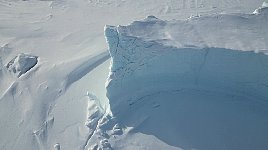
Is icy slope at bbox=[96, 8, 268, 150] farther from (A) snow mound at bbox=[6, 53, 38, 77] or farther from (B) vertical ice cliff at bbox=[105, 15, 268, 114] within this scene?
(A) snow mound at bbox=[6, 53, 38, 77]

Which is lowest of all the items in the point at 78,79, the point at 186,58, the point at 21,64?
the point at 78,79

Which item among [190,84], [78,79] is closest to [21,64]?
[78,79]

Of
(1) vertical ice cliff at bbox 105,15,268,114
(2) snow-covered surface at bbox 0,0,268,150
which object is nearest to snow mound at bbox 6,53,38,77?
(2) snow-covered surface at bbox 0,0,268,150

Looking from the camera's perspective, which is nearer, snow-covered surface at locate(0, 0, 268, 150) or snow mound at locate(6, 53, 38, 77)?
snow-covered surface at locate(0, 0, 268, 150)

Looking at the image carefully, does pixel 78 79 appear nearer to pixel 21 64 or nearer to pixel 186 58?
pixel 21 64

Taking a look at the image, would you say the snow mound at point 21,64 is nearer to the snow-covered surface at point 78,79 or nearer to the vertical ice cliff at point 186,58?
the snow-covered surface at point 78,79

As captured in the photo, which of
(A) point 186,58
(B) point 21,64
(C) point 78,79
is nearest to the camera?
(A) point 186,58

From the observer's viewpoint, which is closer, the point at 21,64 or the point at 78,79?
the point at 78,79
